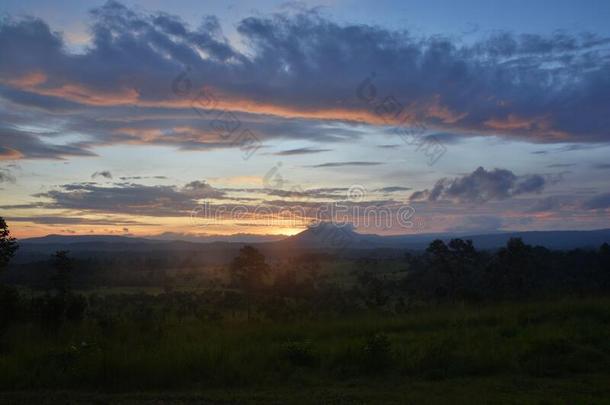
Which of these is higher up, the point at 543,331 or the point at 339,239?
the point at 339,239

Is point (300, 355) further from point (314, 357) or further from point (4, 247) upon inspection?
point (4, 247)

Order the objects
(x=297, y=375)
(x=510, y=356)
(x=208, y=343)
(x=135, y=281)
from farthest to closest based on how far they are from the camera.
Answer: (x=135, y=281), (x=208, y=343), (x=510, y=356), (x=297, y=375)

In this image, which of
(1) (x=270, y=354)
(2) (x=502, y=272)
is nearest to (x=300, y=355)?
(1) (x=270, y=354)

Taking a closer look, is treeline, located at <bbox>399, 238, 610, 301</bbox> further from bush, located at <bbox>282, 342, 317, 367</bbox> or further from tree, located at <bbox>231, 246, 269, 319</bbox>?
bush, located at <bbox>282, 342, 317, 367</bbox>

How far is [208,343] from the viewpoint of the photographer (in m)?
11.4

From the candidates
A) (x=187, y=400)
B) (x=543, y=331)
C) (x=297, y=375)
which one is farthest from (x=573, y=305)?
(x=187, y=400)

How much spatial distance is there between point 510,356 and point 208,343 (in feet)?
20.6

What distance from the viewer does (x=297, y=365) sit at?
394 inches

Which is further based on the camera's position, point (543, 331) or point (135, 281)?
point (135, 281)

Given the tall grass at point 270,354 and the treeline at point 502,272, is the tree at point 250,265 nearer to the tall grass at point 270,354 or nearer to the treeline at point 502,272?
the treeline at point 502,272

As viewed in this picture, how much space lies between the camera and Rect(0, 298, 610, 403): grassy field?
26.8 ft

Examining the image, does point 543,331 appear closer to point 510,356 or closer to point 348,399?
point 510,356

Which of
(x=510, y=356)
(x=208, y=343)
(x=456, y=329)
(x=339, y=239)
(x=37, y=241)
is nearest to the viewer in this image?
(x=510, y=356)

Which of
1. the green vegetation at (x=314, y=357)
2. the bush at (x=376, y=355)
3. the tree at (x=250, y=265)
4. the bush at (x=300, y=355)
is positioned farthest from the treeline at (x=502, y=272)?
the bush at (x=300, y=355)
